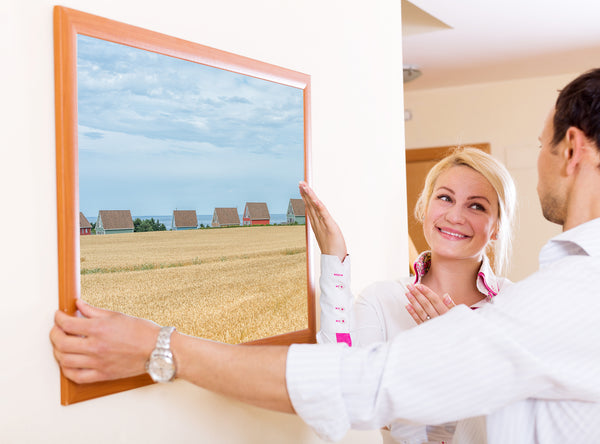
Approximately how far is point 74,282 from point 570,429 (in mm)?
978

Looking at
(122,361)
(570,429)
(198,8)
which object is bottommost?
(570,429)

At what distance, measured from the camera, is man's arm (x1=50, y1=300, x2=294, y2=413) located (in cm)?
98

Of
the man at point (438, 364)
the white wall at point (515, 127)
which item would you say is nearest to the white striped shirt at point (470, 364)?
the man at point (438, 364)

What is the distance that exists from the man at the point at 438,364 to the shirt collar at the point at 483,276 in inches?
31.6

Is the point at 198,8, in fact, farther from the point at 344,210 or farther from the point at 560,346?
the point at 560,346

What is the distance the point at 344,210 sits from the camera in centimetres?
180

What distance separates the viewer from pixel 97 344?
1009 mm

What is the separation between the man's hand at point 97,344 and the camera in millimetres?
1010

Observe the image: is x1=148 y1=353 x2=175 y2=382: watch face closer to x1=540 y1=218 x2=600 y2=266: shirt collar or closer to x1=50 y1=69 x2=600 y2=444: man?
x1=50 y1=69 x2=600 y2=444: man

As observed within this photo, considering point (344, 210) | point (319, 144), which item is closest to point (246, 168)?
point (319, 144)

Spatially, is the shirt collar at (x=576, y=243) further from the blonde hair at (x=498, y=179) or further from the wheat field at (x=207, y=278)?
the blonde hair at (x=498, y=179)

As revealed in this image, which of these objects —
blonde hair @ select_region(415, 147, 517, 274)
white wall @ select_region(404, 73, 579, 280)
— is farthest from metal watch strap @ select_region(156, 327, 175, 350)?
white wall @ select_region(404, 73, 579, 280)

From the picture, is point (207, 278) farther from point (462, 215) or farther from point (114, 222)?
point (462, 215)

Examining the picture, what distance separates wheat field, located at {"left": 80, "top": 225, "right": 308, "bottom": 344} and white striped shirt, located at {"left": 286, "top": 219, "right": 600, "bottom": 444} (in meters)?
0.38
